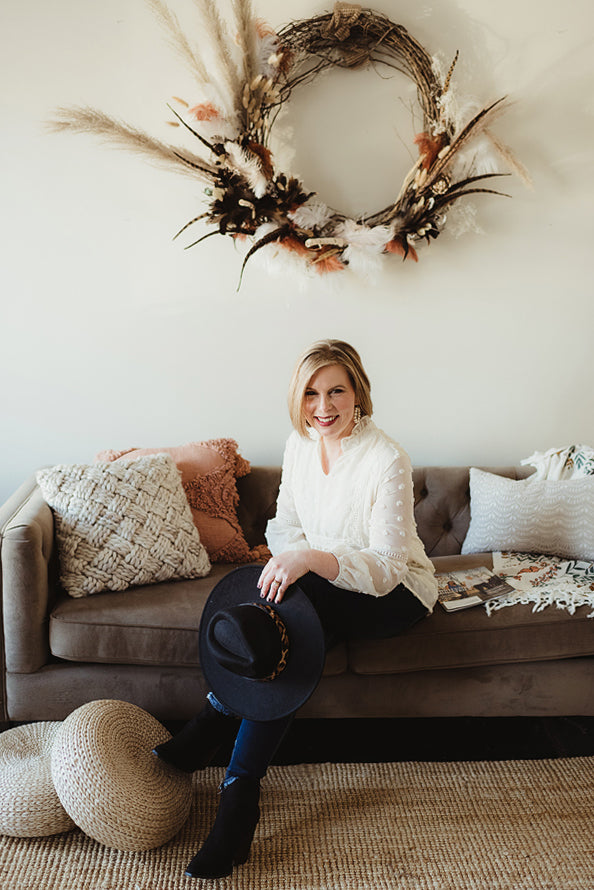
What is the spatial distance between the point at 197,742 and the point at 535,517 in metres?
1.23

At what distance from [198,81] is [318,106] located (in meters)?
0.42

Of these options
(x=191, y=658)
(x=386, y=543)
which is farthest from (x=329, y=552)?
(x=191, y=658)

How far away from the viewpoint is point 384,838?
5.20ft

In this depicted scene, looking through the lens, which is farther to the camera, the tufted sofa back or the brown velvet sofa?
the tufted sofa back

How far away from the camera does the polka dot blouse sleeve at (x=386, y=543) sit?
1.66m

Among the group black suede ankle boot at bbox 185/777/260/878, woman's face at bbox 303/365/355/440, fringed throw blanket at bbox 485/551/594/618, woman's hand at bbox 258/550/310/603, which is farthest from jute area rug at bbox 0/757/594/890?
woman's face at bbox 303/365/355/440

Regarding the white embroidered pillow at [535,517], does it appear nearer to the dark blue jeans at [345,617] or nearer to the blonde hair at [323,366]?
the dark blue jeans at [345,617]

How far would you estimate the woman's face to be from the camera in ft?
5.91

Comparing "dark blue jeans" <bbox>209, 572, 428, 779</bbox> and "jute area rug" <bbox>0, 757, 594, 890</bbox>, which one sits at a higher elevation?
"dark blue jeans" <bbox>209, 572, 428, 779</bbox>

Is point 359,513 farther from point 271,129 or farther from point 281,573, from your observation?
point 271,129

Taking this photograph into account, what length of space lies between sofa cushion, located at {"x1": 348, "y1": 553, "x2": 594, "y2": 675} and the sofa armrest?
0.81 m

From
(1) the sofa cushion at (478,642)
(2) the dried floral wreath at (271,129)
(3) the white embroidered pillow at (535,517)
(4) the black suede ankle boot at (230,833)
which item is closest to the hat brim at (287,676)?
(4) the black suede ankle boot at (230,833)

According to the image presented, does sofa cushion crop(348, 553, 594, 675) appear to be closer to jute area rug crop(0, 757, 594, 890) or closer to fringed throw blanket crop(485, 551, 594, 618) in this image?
fringed throw blanket crop(485, 551, 594, 618)

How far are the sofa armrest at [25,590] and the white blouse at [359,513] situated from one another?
2.08 feet
